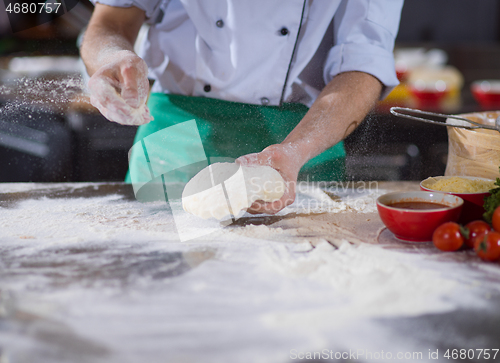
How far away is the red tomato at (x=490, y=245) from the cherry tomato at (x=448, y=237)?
4 cm

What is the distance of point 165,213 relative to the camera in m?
1.13

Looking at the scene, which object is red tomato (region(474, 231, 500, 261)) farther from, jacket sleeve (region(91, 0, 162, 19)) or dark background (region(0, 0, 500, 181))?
jacket sleeve (region(91, 0, 162, 19))

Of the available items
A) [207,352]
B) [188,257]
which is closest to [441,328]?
[207,352]

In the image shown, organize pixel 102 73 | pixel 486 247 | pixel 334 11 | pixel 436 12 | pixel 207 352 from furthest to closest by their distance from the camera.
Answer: pixel 436 12 → pixel 334 11 → pixel 102 73 → pixel 486 247 → pixel 207 352

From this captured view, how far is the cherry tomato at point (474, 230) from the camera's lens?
815 mm

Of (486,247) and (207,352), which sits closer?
(207,352)

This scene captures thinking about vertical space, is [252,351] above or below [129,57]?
below

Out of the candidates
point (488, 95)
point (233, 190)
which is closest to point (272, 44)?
point (233, 190)

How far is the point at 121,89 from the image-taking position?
109 centimetres

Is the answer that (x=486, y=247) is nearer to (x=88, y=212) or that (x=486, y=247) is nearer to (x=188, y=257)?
(x=188, y=257)

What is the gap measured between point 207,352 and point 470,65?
3.94m

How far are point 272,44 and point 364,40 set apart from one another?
0.30 m

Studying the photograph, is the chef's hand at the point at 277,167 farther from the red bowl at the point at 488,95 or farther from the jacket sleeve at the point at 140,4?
the red bowl at the point at 488,95

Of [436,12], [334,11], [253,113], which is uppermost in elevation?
[436,12]
